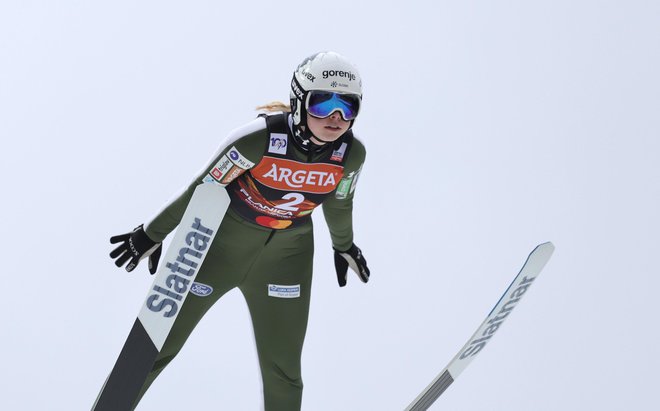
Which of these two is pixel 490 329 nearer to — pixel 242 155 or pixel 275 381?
pixel 275 381

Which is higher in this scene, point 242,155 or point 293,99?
point 293,99

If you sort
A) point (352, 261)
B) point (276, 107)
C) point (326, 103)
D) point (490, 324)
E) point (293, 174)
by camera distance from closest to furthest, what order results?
point (326, 103) → point (293, 174) → point (276, 107) → point (490, 324) → point (352, 261)

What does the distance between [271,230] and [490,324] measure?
2.89 ft

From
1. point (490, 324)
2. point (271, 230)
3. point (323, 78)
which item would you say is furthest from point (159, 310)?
point (490, 324)

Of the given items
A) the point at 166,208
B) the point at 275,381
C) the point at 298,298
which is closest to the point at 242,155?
the point at 166,208

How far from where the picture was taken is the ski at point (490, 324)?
11.7 feet

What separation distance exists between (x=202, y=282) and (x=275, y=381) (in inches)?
19.2

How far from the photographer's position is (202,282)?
3.58 meters

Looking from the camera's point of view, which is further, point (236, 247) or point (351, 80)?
point (236, 247)

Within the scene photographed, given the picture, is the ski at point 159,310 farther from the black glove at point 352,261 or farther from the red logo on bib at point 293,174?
the black glove at point 352,261

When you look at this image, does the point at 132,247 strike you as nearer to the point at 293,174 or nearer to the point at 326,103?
the point at 293,174

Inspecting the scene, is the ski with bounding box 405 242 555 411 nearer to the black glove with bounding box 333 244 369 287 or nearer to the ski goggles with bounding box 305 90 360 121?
the black glove with bounding box 333 244 369 287

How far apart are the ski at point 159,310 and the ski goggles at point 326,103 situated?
508mm

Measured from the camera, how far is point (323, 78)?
3.23m
